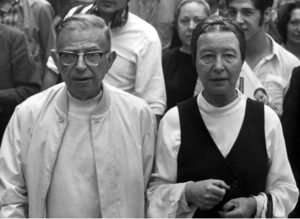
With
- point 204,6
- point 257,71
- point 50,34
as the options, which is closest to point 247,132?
point 257,71

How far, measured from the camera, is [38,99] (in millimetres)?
4020

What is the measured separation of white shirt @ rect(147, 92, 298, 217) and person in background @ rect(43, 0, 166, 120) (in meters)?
1.00

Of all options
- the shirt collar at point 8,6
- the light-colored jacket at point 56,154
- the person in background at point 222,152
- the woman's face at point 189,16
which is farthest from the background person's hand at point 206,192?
the shirt collar at point 8,6

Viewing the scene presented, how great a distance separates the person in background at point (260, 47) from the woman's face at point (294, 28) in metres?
1.09

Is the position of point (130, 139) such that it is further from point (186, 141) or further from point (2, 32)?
point (2, 32)

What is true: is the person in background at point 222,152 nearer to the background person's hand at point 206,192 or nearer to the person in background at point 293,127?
the background person's hand at point 206,192

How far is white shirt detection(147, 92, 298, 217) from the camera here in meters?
3.88

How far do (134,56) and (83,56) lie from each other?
3.84 ft

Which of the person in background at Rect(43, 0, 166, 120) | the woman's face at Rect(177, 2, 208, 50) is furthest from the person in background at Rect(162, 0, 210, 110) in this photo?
the person in background at Rect(43, 0, 166, 120)

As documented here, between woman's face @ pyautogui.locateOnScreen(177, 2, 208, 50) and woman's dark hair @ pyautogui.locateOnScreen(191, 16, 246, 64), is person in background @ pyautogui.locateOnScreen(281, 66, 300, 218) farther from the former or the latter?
woman's face @ pyautogui.locateOnScreen(177, 2, 208, 50)

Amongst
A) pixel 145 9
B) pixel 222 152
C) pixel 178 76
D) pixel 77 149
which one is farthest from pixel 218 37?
pixel 145 9

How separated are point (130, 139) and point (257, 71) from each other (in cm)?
154

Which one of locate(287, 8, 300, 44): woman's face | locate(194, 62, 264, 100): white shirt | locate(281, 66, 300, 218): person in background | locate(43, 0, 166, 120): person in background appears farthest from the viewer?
locate(287, 8, 300, 44): woman's face

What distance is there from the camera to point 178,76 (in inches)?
207
